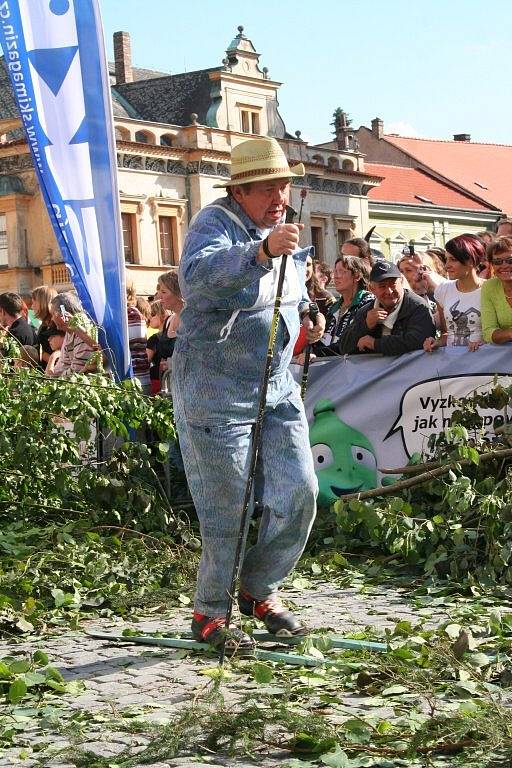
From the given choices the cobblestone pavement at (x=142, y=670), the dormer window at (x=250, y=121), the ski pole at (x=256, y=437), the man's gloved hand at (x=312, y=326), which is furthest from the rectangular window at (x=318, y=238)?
the ski pole at (x=256, y=437)

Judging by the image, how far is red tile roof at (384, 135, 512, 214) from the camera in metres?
70.1

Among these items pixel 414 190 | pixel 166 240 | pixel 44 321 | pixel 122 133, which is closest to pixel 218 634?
pixel 44 321

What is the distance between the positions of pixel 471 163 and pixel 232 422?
69373 mm

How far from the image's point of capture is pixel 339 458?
9.72 meters

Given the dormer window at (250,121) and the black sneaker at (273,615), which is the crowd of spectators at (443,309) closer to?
the black sneaker at (273,615)

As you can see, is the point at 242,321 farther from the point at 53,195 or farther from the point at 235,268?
the point at 53,195

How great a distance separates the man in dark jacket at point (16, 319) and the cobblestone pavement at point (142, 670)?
5256mm

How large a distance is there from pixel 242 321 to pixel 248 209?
1.77 feet

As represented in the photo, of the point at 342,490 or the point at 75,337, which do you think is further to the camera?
the point at 75,337

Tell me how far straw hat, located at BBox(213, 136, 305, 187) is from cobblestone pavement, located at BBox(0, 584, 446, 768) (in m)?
2.12

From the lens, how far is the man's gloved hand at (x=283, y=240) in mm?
5516

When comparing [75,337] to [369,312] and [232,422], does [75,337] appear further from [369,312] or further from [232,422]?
[232,422]

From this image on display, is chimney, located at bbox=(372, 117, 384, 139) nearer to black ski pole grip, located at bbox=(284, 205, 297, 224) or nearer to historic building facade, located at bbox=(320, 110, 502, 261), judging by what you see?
historic building facade, located at bbox=(320, 110, 502, 261)

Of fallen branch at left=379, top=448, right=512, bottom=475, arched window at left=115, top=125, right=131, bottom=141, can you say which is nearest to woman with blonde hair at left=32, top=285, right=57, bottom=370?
fallen branch at left=379, top=448, right=512, bottom=475
